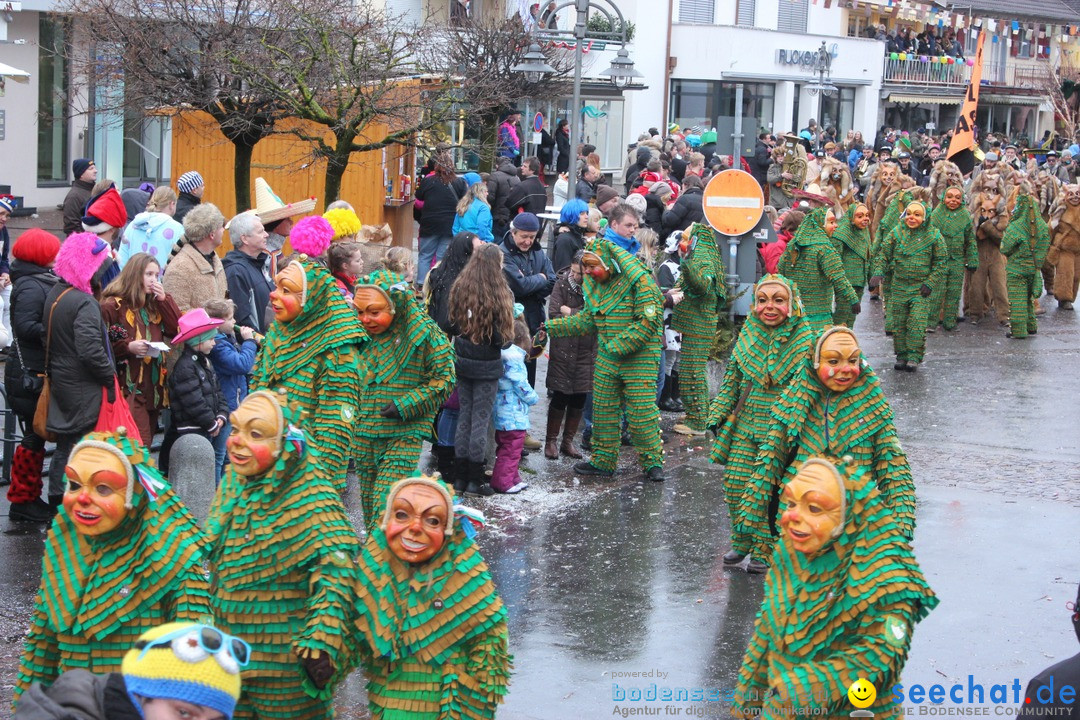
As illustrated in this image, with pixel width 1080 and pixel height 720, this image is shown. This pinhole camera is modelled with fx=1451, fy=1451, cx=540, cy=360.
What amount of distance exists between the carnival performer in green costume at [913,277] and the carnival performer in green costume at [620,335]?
223 inches

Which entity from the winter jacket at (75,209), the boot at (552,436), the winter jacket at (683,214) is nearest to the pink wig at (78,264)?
the boot at (552,436)

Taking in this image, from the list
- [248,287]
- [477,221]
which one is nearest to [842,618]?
[248,287]

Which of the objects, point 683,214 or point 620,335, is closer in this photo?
point 620,335

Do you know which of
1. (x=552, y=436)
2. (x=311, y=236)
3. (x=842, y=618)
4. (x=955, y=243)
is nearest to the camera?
(x=842, y=618)

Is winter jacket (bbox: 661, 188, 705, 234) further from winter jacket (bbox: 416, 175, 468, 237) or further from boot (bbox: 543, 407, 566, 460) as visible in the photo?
boot (bbox: 543, 407, 566, 460)

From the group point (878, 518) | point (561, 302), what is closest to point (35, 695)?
point (878, 518)

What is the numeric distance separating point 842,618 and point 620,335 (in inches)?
206

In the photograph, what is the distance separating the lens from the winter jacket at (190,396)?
27.9 feet

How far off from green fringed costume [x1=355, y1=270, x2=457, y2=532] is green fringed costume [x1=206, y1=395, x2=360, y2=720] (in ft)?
8.20

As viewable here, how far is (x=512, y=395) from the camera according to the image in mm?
10008

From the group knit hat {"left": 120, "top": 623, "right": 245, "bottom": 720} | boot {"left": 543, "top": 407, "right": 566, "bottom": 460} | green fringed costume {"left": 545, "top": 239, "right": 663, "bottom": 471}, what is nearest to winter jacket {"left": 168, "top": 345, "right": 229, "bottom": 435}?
green fringed costume {"left": 545, "top": 239, "right": 663, "bottom": 471}

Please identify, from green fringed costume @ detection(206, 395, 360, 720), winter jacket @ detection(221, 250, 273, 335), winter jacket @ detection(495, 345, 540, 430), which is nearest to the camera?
green fringed costume @ detection(206, 395, 360, 720)

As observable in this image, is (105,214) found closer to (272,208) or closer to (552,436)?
(272,208)

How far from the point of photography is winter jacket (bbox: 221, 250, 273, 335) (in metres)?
9.88
